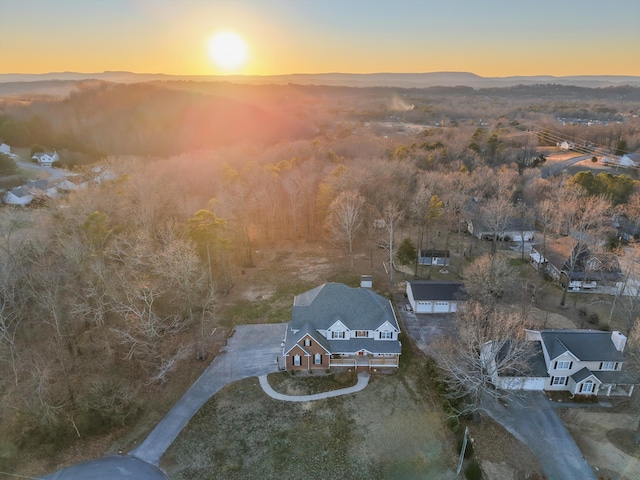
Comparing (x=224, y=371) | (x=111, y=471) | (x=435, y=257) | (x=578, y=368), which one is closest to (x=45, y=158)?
(x=224, y=371)

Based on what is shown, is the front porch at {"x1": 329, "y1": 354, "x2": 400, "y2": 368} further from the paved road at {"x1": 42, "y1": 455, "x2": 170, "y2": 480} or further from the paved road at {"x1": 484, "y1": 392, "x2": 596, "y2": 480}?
the paved road at {"x1": 42, "y1": 455, "x2": 170, "y2": 480}

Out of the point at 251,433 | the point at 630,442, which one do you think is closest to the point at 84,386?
the point at 251,433

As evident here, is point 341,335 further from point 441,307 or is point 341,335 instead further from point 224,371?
point 441,307

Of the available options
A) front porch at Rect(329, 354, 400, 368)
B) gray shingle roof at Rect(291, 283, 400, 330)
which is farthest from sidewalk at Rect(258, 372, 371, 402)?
gray shingle roof at Rect(291, 283, 400, 330)

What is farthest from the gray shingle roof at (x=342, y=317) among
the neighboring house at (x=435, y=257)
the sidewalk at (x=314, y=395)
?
the neighboring house at (x=435, y=257)

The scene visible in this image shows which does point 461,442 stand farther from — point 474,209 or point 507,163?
point 507,163

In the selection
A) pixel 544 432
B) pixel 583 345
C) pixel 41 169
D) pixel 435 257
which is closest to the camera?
pixel 544 432
